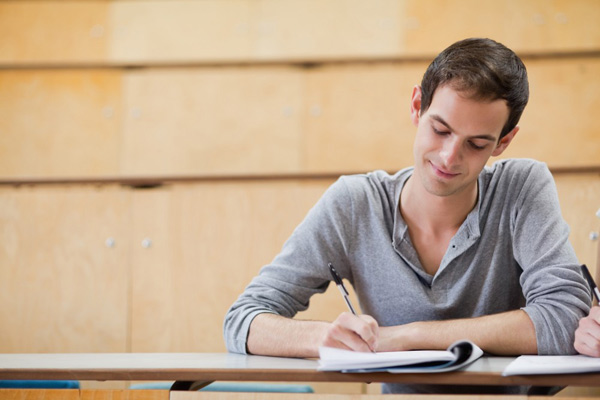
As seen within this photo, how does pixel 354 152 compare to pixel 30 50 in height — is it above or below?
below

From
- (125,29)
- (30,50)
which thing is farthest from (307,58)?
(30,50)

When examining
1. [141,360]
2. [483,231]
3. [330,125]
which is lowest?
[141,360]

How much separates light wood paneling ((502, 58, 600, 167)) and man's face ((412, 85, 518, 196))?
1.56 m

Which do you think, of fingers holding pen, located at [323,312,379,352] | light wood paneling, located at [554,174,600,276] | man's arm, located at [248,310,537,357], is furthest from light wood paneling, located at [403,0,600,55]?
fingers holding pen, located at [323,312,379,352]

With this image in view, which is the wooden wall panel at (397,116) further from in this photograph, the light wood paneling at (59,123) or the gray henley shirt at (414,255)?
the gray henley shirt at (414,255)

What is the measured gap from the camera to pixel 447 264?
4.28 ft

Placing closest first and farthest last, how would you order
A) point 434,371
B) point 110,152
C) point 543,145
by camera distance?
1. point 434,371
2. point 543,145
3. point 110,152

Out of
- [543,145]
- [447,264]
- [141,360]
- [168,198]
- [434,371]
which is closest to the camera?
[434,371]

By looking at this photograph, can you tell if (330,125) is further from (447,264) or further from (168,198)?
(447,264)

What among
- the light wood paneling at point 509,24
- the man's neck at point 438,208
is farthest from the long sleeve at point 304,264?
the light wood paneling at point 509,24

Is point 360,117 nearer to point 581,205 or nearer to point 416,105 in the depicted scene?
point 581,205

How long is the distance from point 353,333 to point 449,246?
0.40 metres

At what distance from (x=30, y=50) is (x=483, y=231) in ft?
7.88

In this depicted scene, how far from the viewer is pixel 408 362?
0.86 m
